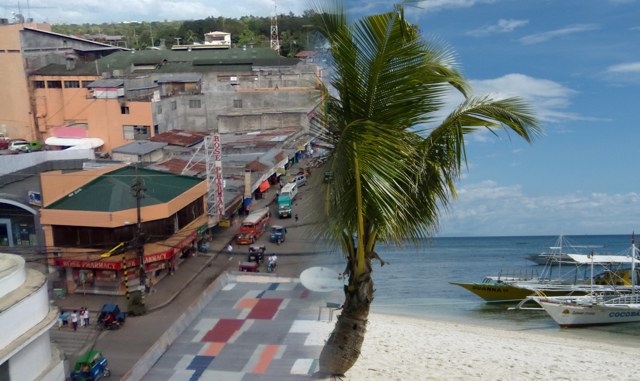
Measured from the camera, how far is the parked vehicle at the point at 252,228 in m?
11.1

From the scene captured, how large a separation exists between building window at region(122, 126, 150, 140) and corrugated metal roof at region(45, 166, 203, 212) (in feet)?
31.2

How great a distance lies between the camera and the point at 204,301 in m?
6.10

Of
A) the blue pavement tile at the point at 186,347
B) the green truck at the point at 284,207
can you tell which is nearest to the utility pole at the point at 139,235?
Result: the green truck at the point at 284,207

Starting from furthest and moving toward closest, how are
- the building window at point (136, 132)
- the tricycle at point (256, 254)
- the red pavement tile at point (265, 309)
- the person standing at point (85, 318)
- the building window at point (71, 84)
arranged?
the building window at point (71, 84) < the building window at point (136, 132) < the tricycle at point (256, 254) < the person standing at point (85, 318) < the red pavement tile at point (265, 309)

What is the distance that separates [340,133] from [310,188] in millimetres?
446

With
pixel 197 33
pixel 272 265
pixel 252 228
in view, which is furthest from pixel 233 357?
pixel 197 33

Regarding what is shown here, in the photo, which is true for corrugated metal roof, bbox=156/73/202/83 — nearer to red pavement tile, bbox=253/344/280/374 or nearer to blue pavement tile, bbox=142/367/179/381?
red pavement tile, bbox=253/344/280/374

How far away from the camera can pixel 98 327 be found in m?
8.78

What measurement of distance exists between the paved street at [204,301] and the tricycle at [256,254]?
0.97ft

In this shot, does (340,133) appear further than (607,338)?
No

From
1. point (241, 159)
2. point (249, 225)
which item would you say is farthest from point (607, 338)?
point (241, 159)

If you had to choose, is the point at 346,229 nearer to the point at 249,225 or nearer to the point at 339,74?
the point at 339,74

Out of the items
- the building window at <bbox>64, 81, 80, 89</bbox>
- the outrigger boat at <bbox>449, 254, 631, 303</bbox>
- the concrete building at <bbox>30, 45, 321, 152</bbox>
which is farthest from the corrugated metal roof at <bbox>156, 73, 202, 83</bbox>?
the outrigger boat at <bbox>449, 254, 631, 303</bbox>

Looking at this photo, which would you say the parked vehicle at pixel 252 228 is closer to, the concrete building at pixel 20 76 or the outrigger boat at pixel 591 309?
the outrigger boat at pixel 591 309
